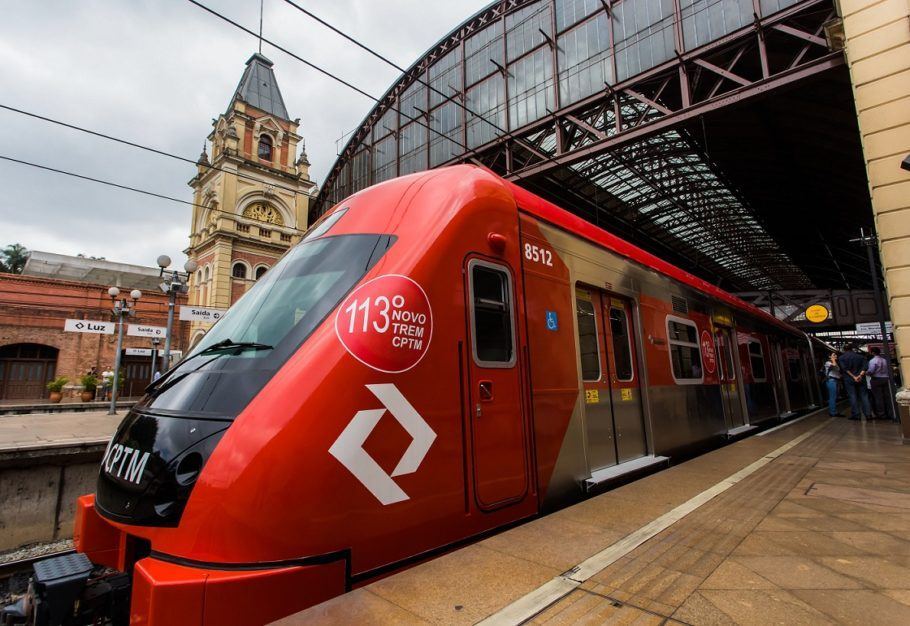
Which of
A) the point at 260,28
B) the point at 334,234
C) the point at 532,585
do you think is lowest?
the point at 532,585

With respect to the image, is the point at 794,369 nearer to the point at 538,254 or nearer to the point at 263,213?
the point at 538,254

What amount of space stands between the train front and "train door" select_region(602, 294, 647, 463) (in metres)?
2.49

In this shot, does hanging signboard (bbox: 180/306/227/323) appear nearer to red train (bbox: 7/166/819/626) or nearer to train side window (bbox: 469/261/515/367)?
red train (bbox: 7/166/819/626)

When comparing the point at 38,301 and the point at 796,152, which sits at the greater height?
the point at 796,152

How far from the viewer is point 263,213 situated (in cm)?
3584

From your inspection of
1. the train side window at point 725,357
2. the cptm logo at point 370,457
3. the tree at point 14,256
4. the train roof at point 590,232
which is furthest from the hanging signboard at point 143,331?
the tree at point 14,256

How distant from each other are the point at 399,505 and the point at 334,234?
6.41ft

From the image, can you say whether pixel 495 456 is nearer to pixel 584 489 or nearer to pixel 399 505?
pixel 399 505

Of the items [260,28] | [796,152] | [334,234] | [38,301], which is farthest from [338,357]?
[38,301]

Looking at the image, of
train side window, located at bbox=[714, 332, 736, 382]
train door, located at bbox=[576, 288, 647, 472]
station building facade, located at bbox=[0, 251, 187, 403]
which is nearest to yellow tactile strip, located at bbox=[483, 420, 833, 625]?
train door, located at bbox=[576, 288, 647, 472]

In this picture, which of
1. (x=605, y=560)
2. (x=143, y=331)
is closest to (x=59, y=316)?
(x=143, y=331)

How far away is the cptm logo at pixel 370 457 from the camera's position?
252 centimetres

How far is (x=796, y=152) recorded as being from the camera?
16734 millimetres

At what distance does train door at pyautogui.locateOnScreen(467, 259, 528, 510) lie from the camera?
3.27 meters
